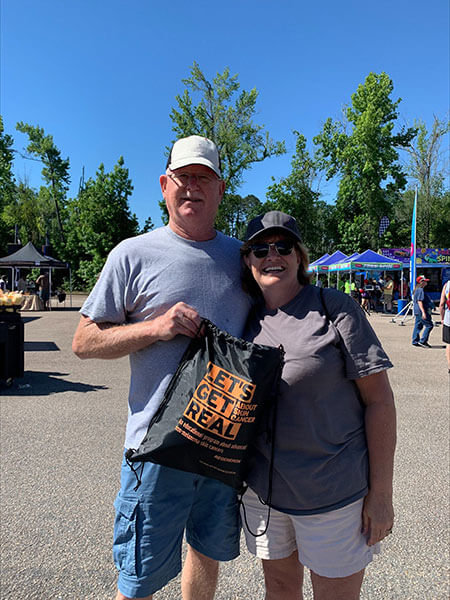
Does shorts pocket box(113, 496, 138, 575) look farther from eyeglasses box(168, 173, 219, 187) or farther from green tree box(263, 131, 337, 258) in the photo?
green tree box(263, 131, 337, 258)

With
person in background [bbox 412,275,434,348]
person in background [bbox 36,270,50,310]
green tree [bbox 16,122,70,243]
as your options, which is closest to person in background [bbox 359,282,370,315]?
person in background [bbox 412,275,434,348]

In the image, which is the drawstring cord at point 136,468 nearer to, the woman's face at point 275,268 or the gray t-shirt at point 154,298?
the gray t-shirt at point 154,298

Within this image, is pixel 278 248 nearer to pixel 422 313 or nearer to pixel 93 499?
pixel 93 499

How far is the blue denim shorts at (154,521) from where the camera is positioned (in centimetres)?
169

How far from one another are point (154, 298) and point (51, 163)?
57.1 meters

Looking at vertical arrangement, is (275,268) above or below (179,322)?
above

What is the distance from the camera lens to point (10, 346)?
21.8 ft

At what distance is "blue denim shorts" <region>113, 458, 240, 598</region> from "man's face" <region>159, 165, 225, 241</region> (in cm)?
95

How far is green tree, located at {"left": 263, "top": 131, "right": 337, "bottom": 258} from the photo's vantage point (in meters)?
38.1

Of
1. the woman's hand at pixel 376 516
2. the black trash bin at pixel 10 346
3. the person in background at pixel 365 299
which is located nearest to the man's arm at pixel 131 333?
the woman's hand at pixel 376 516

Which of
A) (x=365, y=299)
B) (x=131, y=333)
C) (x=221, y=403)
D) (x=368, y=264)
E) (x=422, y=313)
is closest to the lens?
(x=221, y=403)

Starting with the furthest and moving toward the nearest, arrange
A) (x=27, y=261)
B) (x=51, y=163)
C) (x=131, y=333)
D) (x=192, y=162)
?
(x=51, y=163), (x=27, y=261), (x=192, y=162), (x=131, y=333)

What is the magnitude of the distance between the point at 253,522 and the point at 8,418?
446 centimetres

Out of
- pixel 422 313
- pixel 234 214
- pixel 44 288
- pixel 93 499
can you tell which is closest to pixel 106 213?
A: pixel 44 288
